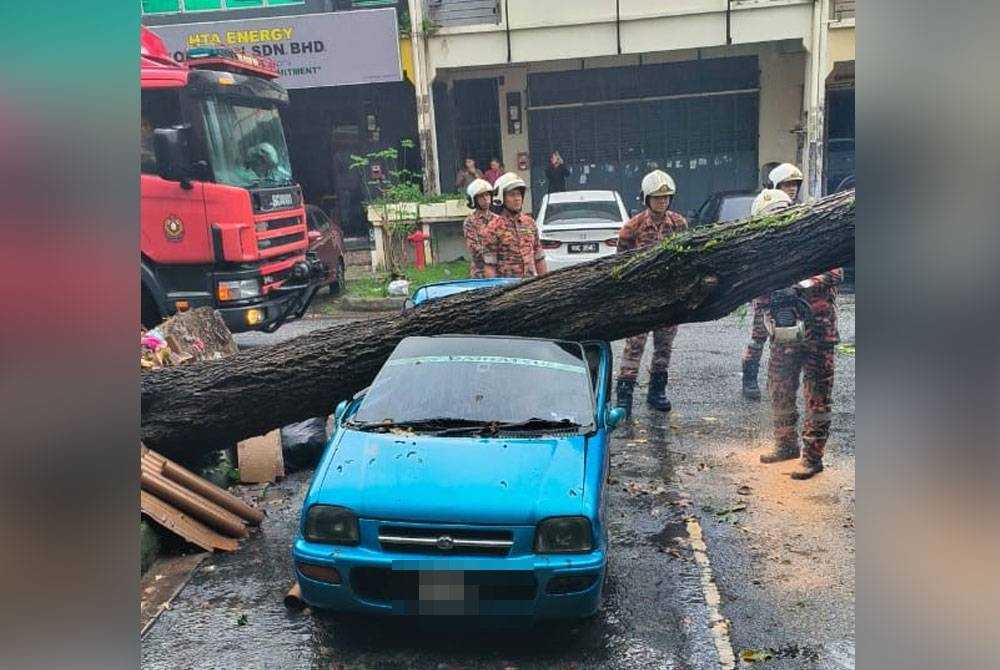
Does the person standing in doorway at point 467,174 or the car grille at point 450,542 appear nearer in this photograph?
the car grille at point 450,542

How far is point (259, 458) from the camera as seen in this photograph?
471cm

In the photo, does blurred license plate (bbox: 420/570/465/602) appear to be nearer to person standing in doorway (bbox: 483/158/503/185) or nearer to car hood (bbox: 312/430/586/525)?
car hood (bbox: 312/430/586/525)

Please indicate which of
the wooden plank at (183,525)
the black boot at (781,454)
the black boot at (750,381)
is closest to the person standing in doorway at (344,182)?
the wooden plank at (183,525)

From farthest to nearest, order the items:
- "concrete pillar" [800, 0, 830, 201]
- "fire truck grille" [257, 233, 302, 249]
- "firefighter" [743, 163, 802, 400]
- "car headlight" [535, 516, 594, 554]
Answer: "fire truck grille" [257, 233, 302, 249] → "firefighter" [743, 163, 802, 400] → "concrete pillar" [800, 0, 830, 201] → "car headlight" [535, 516, 594, 554]

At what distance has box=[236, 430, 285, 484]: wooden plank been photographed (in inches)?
186

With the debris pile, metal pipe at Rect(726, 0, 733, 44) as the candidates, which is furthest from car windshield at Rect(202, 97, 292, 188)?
metal pipe at Rect(726, 0, 733, 44)

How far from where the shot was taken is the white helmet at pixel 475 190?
14.5 feet

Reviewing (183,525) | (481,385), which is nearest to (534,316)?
(481,385)

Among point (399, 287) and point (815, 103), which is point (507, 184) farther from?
point (815, 103)

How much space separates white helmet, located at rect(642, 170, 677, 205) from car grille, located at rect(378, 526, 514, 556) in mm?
1878

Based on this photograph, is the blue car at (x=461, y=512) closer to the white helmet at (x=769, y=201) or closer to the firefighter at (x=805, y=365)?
the firefighter at (x=805, y=365)
